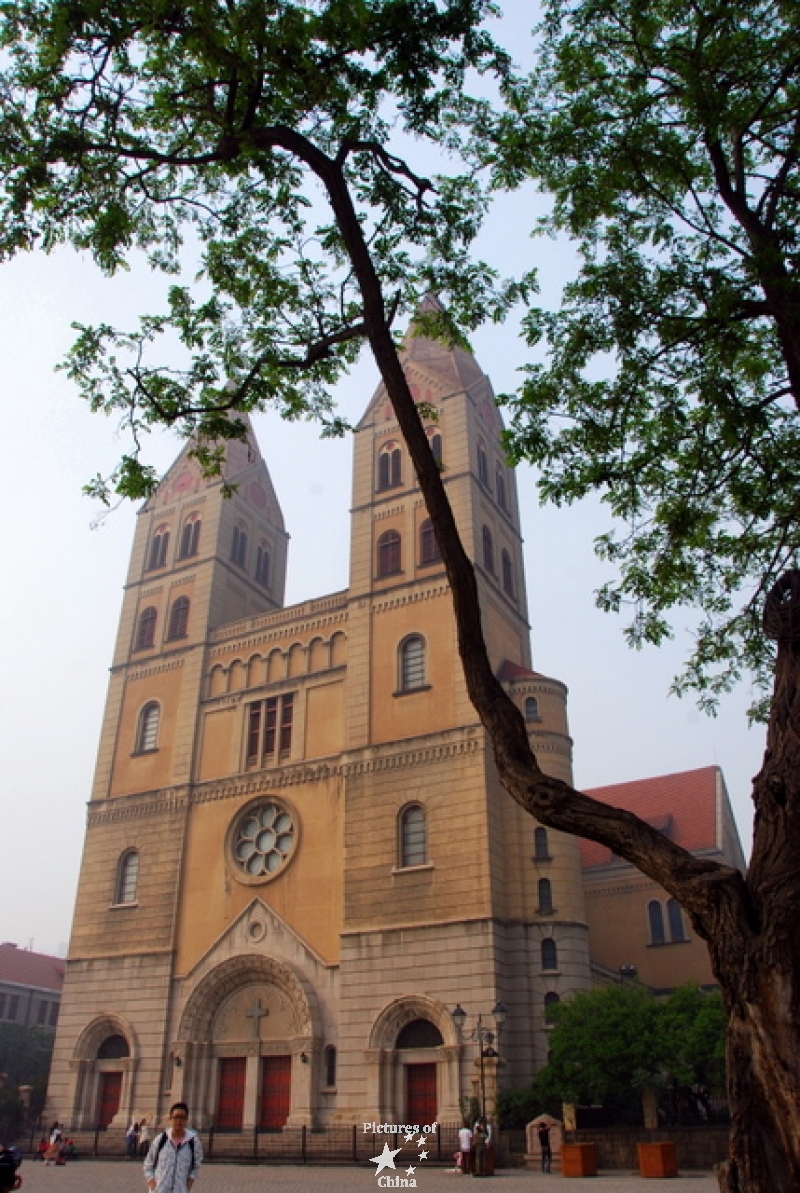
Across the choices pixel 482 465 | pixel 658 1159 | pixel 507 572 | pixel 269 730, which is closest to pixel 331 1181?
pixel 658 1159

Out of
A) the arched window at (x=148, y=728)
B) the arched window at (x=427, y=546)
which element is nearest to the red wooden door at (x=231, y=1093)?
the arched window at (x=148, y=728)

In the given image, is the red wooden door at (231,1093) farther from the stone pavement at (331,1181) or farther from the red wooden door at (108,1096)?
the stone pavement at (331,1181)

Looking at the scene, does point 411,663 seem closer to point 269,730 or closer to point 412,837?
point 412,837

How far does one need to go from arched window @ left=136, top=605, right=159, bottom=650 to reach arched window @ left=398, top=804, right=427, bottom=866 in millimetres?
15443

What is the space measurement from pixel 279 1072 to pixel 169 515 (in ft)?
79.7

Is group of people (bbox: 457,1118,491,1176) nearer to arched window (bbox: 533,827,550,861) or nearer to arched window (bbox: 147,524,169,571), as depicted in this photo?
arched window (bbox: 533,827,550,861)

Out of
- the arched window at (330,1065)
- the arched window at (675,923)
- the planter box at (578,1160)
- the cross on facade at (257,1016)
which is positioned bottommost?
the planter box at (578,1160)

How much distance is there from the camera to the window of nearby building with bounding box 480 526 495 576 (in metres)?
35.1

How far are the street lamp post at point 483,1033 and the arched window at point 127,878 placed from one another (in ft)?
46.3

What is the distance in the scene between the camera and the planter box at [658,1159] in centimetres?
1906

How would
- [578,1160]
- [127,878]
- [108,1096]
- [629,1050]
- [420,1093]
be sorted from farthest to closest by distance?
[127,878] < [108,1096] < [420,1093] < [629,1050] < [578,1160]

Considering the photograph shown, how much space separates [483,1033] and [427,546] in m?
16.4

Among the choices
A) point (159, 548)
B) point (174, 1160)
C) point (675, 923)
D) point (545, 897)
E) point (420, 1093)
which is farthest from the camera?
point (159, 548)

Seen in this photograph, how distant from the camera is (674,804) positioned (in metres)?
43.5
